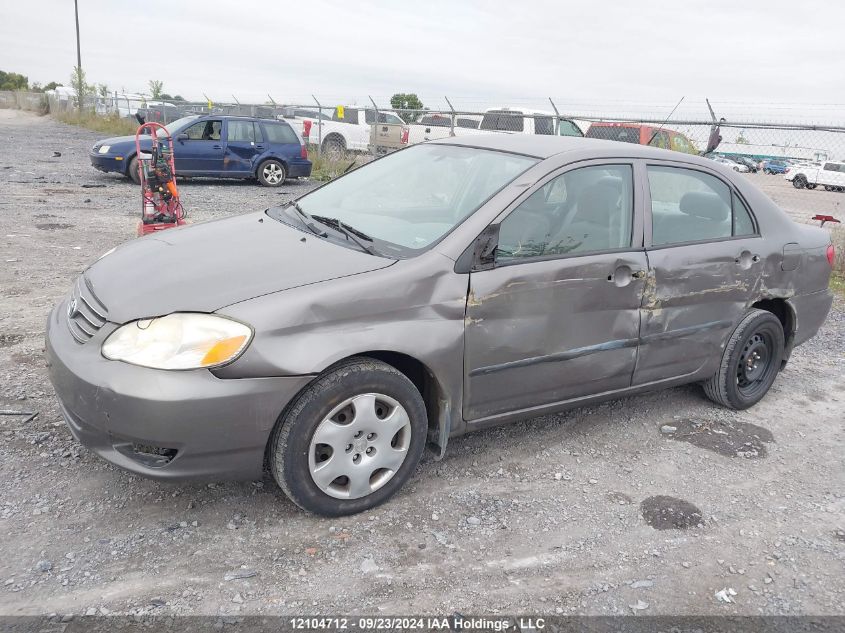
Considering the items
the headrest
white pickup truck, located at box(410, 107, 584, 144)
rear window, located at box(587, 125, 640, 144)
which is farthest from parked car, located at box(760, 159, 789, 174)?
the headrest

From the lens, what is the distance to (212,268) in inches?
117

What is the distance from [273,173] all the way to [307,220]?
1210 centimetres

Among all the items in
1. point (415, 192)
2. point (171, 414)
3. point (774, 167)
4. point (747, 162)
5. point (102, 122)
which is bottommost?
point (171, 414)

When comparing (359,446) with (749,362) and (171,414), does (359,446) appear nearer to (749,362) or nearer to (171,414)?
(171,414)

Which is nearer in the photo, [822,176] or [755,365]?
[755,365]

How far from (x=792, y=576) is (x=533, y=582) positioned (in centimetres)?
110

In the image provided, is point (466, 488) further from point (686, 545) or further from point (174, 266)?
point (174, 266)

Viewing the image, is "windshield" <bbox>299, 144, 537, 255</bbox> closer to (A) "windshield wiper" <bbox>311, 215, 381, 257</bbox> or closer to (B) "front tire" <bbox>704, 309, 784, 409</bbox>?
(A) "windshield wiper" <bbox>311, 215, 381, 257</bbox>

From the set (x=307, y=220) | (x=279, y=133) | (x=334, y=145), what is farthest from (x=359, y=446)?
(x=334, y=145)

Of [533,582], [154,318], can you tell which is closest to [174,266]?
[154,318]

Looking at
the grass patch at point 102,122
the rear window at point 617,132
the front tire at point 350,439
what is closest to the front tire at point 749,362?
the front tire at point 350,439

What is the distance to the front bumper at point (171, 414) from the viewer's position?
2525 mm

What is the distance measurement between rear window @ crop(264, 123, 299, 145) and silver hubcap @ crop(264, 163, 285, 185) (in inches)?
22.2

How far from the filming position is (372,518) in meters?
2.99
